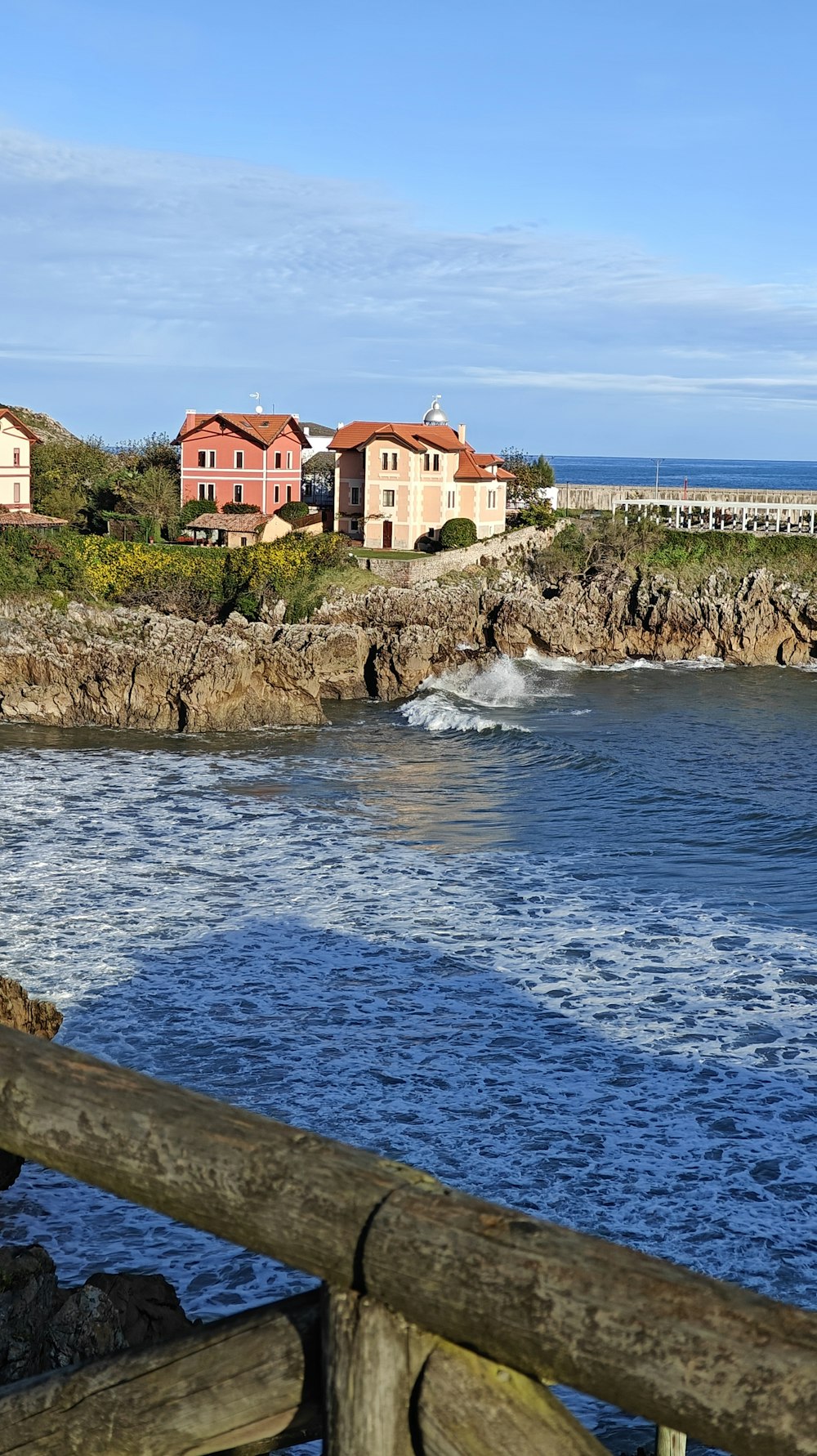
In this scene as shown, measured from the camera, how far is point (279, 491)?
221ft

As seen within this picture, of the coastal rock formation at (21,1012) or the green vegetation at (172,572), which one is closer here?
the coastal rock formation at (21,1012)

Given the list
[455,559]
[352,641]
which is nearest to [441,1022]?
[352,641]

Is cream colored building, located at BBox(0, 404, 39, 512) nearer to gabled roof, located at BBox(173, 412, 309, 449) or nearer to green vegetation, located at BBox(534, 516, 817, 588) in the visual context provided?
gabled roof, located at BBox(173, 412, 309, 449)

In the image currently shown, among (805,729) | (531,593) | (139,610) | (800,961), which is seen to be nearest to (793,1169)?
(800,961)

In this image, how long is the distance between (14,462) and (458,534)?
2158cm

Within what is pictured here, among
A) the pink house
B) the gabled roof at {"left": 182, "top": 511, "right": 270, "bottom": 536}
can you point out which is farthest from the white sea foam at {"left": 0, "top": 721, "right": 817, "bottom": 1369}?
the pink house

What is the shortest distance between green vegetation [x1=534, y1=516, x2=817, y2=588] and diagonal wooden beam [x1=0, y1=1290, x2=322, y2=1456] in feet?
184

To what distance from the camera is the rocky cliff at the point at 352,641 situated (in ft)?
129

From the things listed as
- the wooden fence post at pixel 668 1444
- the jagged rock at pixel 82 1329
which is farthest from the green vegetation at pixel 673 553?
the wooden fence post at pixel 668 1444

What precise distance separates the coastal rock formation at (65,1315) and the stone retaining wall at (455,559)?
158 feet

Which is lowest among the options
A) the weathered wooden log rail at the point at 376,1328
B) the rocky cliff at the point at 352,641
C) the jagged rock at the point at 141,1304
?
the jagged rock at the point at 141,1304

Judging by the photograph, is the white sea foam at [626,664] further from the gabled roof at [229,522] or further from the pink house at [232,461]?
the pink house at [232,461]

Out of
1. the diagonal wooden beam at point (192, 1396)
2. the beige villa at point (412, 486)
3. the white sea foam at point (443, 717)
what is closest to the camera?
the diagonal wooden beam at point (192, 1396)

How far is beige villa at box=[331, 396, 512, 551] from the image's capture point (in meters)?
63.0
